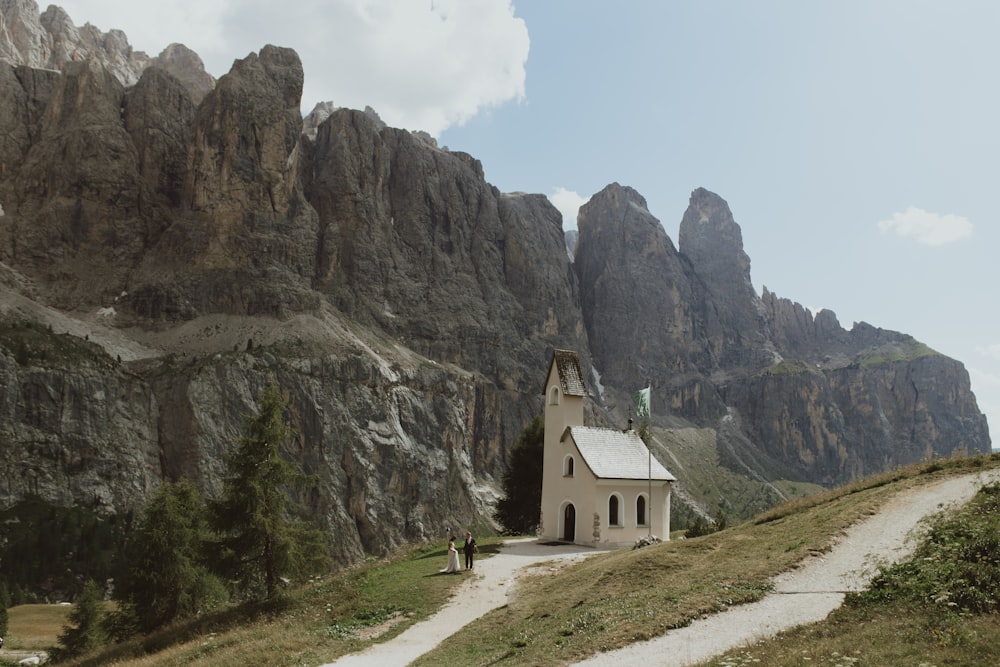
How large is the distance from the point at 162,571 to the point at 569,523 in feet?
82.0

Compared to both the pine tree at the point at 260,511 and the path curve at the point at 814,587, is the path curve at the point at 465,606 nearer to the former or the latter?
the path curve at the point at 814,587

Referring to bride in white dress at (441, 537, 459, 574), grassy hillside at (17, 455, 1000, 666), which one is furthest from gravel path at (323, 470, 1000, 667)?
bride in white dress at (441, 537, 459, 574)

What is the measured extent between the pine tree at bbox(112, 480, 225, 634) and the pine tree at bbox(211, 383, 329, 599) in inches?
258

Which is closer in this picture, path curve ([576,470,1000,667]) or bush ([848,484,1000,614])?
bush ([848,484,1000,614])

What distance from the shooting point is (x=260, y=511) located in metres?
32.7

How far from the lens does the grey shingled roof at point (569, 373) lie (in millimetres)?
53375

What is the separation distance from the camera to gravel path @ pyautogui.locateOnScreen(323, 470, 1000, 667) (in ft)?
56.5

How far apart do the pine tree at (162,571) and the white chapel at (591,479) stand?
2205 cm

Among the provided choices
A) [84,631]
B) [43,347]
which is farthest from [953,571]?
[43,347]

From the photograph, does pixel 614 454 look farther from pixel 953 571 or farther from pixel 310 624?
pixel 953 571

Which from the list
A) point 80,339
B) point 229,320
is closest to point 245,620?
point 80,339

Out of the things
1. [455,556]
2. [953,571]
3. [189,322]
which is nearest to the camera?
[953,571]

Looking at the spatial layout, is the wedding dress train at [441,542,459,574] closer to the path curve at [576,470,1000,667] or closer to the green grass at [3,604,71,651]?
the path curve at [576,470,1000,667]

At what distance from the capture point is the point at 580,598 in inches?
957
